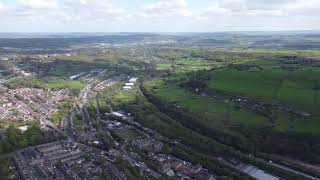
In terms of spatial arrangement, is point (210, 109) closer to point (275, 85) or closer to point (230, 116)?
point (230, 116)

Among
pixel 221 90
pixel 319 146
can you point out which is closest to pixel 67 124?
pixel 221 90

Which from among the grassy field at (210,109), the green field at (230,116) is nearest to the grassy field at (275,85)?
the green field at (230,116)

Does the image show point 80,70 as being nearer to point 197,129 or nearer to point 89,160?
point 197,129

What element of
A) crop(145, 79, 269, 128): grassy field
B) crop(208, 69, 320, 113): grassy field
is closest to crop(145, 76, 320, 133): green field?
A: crop(145, 79, 269, 128): grassy field

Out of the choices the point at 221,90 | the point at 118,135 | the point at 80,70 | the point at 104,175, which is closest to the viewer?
the point at 104,175

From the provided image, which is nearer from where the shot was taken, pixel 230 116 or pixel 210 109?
pixel 230 116

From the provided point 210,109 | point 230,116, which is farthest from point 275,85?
point 230,116

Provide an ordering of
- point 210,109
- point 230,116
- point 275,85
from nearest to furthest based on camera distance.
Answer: point 230,116, point 210,109, point 275,85

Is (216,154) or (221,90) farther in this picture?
(221,90)

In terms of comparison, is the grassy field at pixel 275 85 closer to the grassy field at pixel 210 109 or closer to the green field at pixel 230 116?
the green field at pixel 230 116
